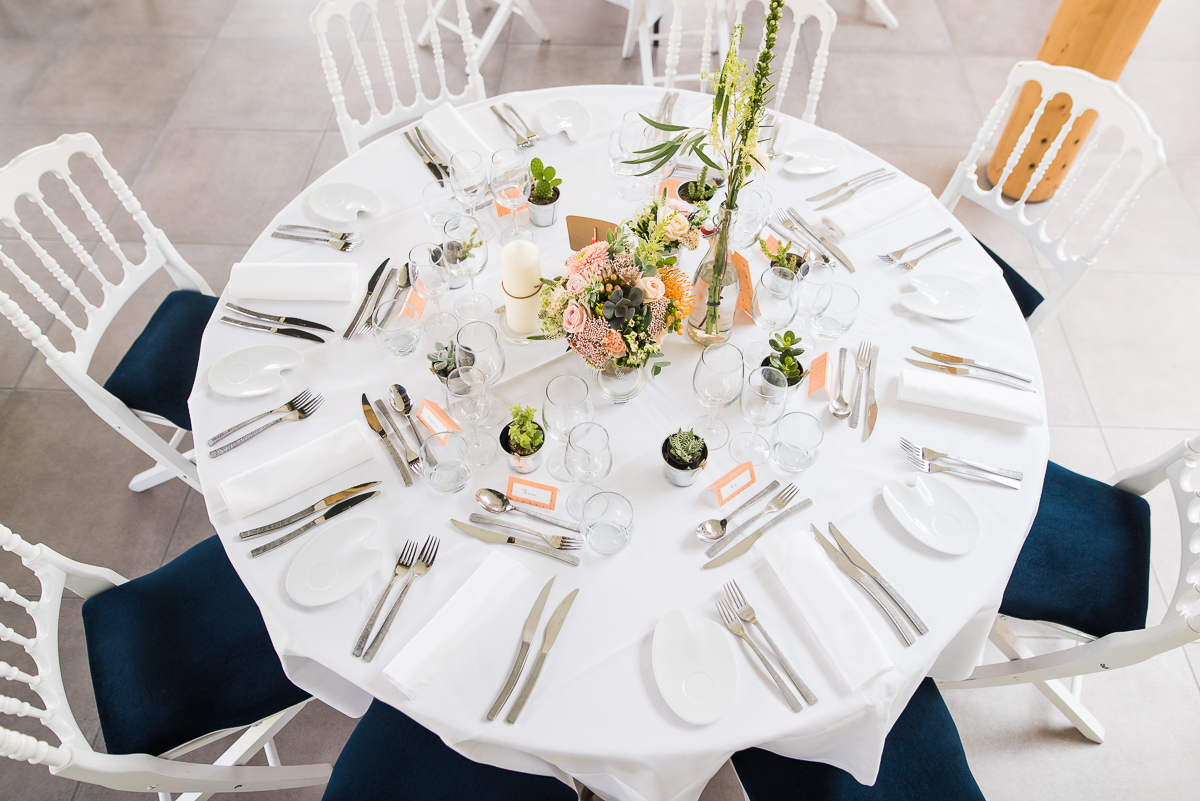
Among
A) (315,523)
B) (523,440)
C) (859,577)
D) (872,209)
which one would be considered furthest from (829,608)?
(872,209)

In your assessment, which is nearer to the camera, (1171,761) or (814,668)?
(814,668)

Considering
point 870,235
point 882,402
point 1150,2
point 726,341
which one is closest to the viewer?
point 882,402

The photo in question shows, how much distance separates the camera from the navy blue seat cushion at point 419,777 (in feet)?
4.76

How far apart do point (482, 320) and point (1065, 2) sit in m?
2.74

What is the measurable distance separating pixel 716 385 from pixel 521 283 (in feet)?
1.62

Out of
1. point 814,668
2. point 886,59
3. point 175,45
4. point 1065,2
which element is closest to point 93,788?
point 814,668

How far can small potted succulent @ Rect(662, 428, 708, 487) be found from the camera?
143 cm

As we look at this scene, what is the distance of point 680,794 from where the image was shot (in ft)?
4.10

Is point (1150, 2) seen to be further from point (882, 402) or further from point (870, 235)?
point (882, 402)

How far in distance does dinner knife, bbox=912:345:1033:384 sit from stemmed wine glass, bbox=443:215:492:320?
1.06m

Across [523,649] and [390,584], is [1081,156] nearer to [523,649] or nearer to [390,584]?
[523,649]

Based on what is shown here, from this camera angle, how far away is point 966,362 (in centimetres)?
165

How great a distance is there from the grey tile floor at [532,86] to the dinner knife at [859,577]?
0.95m

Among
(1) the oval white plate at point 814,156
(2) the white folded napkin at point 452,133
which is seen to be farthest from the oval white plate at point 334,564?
(1) the oval white plate at point 814,156
